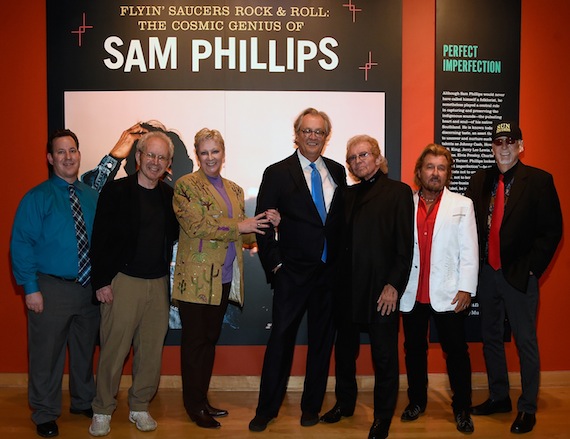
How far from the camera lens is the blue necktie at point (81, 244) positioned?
3.45 metres

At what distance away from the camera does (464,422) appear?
349cm

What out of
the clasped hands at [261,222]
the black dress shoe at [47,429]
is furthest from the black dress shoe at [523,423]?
the black dress shoe at [47,429]

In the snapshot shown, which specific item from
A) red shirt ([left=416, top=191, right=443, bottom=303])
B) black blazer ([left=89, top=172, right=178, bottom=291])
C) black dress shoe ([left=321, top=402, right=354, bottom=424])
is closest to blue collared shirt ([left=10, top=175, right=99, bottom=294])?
black blazer ([left=89, top=172, right=178, bottom=291])

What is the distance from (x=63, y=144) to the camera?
11.4 feet

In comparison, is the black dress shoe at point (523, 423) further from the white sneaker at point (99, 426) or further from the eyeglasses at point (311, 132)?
the white sneaker at point (99, 426)

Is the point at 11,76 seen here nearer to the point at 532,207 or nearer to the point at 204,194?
the point at 204,194

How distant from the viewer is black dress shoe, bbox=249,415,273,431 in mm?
3490

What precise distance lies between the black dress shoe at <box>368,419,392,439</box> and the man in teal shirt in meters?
1.87

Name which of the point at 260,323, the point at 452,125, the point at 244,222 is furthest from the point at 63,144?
the point at 452,125

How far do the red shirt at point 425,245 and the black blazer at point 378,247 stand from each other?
26 centimetres

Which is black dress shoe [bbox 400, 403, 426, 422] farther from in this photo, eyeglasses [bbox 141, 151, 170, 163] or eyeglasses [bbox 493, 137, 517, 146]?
eyeglasses [bbox 141, 151, 170, 163]

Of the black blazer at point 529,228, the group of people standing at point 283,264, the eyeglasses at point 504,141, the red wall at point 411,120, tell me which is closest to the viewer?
the group of people standing at point 283,264

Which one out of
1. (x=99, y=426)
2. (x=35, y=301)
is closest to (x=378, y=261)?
(x=99, y=426)

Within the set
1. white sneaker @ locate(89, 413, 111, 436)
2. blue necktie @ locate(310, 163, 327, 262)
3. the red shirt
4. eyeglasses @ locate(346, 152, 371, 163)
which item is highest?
eyeglasses @ locate(346, 152, 371, 163)
